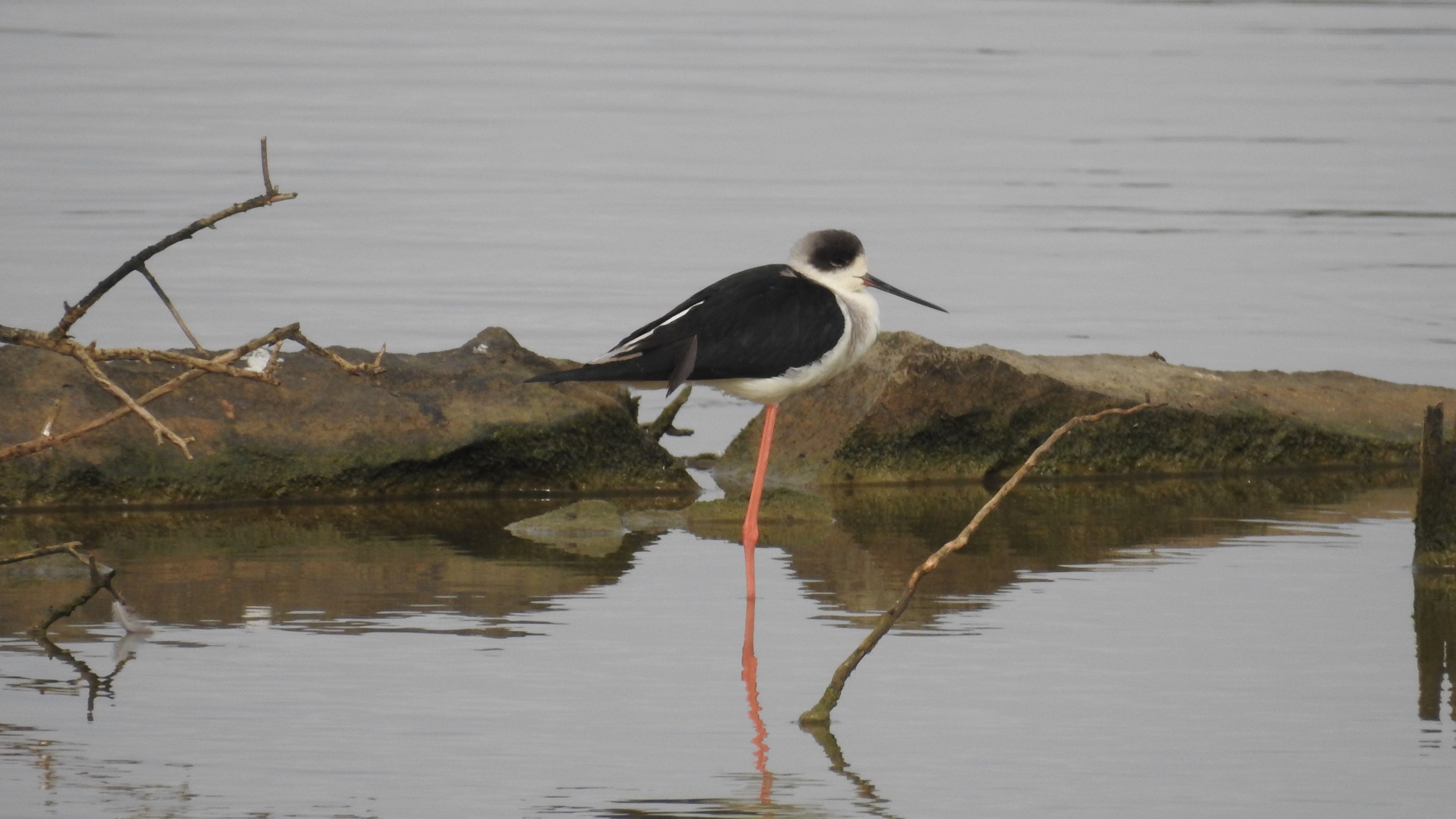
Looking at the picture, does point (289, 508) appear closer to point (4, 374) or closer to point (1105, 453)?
point (4, 374)

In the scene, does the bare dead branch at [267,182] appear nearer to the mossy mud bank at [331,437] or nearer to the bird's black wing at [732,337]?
the bird's black wing at [732,337]

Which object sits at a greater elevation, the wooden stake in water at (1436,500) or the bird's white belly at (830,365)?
the bird's white belly at (830,365)

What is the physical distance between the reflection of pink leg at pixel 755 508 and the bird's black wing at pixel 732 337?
0.44 m

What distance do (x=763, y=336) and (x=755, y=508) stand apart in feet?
2.27

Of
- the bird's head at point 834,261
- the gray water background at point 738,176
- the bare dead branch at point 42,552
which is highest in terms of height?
the gray water background at point 738,176

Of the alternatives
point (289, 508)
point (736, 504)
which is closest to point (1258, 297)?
point (736, 504)

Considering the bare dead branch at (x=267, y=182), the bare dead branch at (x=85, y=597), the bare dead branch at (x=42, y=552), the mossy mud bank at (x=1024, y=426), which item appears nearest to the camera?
the bare dead branch at (x=267, y=182)

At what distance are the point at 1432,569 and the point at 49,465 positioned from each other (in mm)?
5469

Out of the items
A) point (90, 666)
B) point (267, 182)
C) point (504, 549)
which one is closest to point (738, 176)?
point (504, 549)

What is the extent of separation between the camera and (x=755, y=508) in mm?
9219

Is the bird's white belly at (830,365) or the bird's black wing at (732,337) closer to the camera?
the bird's black wing at (732,337)

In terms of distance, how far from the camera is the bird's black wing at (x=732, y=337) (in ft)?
28.9

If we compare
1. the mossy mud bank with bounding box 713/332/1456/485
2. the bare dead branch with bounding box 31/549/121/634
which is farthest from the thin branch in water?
the bare dead branch with bounding box 31/549/121/634

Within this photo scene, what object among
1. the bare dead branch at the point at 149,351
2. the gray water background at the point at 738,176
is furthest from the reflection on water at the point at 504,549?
the gray water background at the point at 738,176
